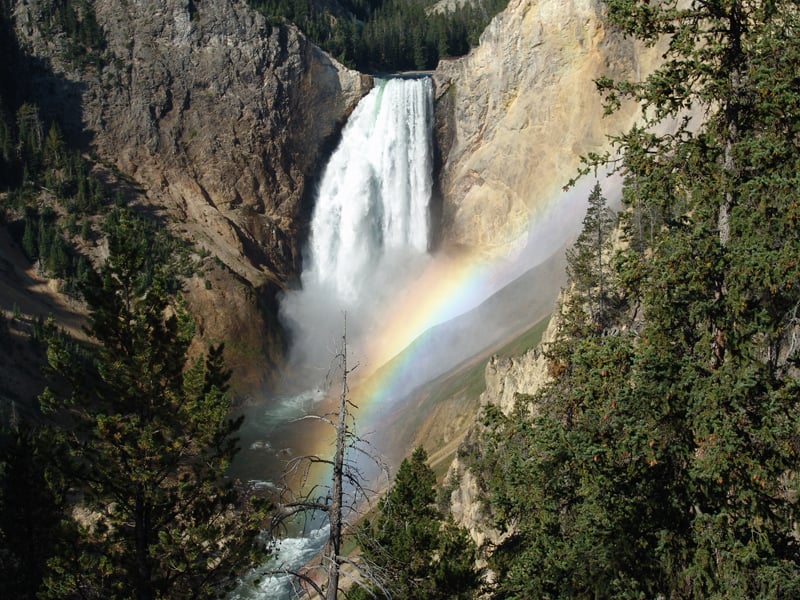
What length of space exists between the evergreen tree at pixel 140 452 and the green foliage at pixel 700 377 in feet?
23.2

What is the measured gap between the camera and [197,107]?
72812mm

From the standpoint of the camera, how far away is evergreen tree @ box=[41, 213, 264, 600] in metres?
12.8

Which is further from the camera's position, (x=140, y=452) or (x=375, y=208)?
(x=375, y=208)

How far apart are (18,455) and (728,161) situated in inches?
608

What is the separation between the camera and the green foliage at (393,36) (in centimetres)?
9631

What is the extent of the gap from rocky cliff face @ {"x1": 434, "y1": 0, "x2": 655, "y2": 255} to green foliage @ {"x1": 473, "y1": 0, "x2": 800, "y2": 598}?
5536 cm

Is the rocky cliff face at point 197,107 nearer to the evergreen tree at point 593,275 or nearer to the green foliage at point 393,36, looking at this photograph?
the green foliage at point 393,36

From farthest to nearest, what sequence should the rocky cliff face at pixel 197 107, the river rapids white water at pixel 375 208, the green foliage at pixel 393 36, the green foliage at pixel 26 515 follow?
1. the green foliage at pixel 393 36
2. the river rapids white water at pixel 375 208
3. the rocky cliff face at pixel 197 107
4. the green foliage at pixel 26 515

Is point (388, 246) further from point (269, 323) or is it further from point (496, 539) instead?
point (496, 539)

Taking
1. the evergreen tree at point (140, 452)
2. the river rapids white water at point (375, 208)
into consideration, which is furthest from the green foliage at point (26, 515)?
the river rapids white water at point (375, 208)

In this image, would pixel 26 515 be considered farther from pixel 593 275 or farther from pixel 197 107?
pixel 197 107

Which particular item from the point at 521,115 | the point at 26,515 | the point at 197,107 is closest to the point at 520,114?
the point at 521,115

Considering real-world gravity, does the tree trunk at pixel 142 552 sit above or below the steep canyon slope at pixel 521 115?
above

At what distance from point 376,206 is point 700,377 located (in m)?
68.0
